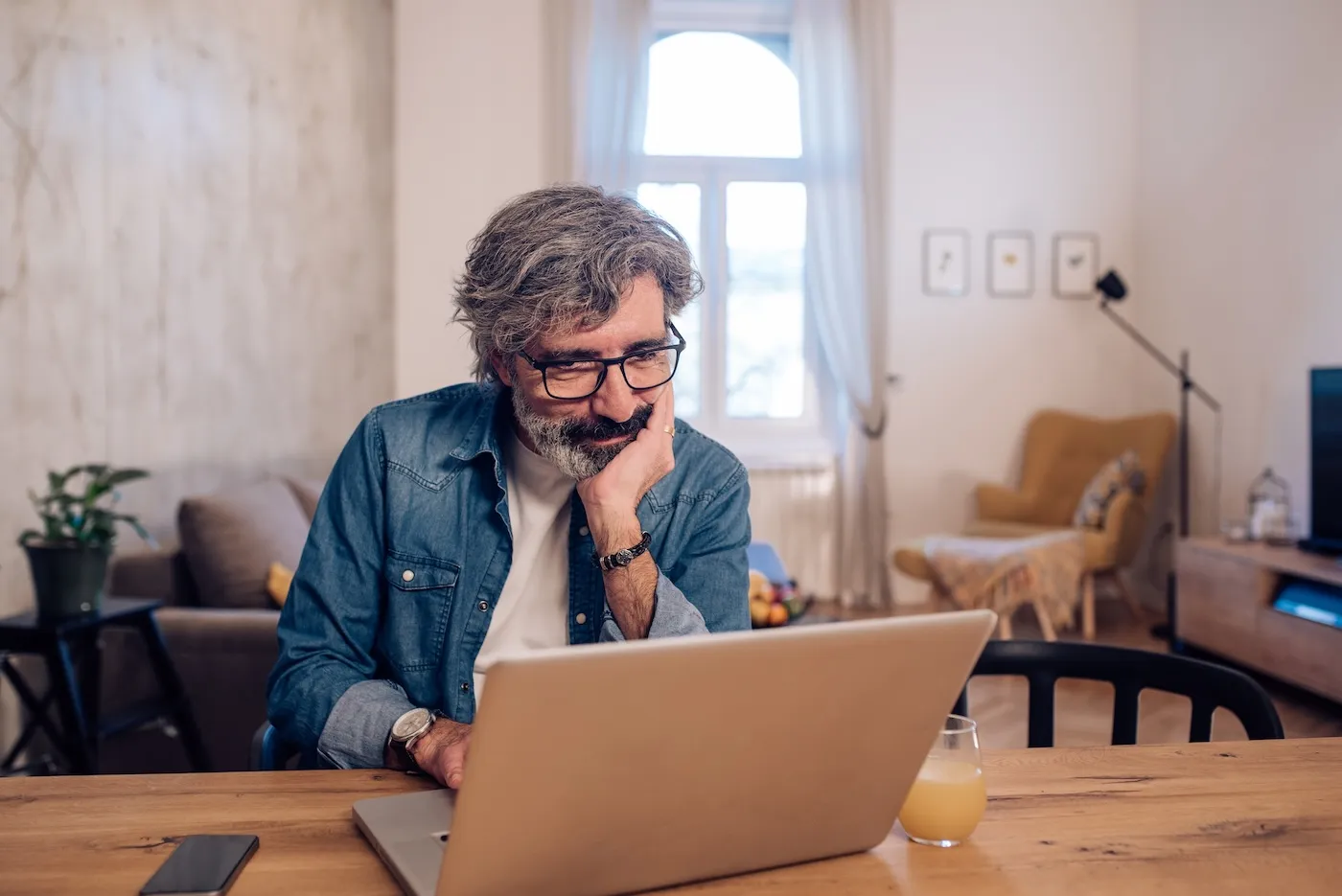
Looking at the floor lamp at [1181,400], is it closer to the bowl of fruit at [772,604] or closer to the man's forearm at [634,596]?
the bowl of fruit at [772,604]

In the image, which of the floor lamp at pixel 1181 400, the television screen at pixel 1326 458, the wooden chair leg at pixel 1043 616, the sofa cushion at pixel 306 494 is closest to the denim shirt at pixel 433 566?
the sofa cushion at pixel 306 494

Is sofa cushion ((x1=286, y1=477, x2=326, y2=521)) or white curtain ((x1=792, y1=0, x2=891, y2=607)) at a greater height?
white curtain ((x1=792, y1=0, x2=891, y2=607))

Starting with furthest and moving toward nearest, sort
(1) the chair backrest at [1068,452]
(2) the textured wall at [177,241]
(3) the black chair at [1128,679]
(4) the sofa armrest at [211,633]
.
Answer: (1) the chair backrest at [1068,452] < (2) the textured wall at [177,241] < (4) the sofa armrest at [211,633] < (3) the black chair at [1128,679]

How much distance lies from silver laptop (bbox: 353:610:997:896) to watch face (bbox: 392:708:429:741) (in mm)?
256

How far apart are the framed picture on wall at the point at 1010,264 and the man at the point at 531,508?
457 centimetres

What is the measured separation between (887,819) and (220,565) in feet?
7.13

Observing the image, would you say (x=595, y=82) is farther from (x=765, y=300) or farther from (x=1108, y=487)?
(x=1108, y=487)

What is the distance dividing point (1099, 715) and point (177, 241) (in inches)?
124

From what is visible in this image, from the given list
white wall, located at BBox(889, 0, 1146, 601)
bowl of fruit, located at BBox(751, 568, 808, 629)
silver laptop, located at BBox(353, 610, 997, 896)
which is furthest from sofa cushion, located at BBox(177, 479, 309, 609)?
white wall, located at BBox(889, 0, 1146, 601)

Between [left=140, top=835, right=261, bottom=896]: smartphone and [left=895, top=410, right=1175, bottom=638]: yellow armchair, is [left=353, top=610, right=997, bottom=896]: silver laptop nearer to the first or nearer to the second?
[left=140, top=835, right=261, bottom=896]: smartphone

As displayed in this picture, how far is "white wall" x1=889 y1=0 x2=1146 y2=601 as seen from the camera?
18.0 ft

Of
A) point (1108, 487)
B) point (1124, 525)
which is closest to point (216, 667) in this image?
point (1124, 525)

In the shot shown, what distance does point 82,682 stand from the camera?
242 centimetres

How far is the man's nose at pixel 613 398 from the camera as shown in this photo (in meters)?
1.23
